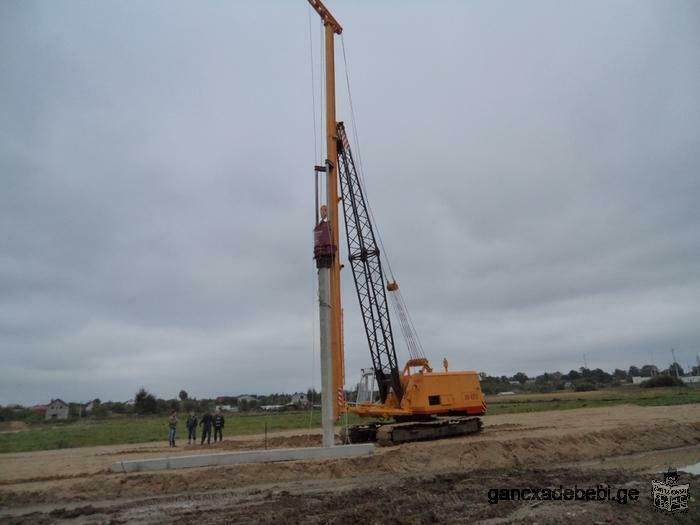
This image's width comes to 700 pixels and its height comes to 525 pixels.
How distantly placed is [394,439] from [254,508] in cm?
935

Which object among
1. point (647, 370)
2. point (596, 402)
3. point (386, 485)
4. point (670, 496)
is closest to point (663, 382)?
point (596, 402)

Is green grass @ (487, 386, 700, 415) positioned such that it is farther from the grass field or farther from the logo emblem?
the logo emblem

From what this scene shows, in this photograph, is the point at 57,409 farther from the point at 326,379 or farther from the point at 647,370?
the point at 647,370

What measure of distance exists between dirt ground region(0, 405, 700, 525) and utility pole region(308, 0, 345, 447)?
234 cm

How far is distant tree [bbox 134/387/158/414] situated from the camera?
7962 cm

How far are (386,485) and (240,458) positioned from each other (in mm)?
4893

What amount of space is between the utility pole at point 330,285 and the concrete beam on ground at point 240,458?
2.50ft

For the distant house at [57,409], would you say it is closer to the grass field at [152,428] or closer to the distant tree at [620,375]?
the grass field at [152,428]

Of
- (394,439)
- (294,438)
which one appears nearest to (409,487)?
(394,439)

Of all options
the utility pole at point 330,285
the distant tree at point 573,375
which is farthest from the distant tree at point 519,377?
the utility pole at point 330,285

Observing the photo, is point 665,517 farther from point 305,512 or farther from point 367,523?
point 305,512

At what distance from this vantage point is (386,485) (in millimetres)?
13016

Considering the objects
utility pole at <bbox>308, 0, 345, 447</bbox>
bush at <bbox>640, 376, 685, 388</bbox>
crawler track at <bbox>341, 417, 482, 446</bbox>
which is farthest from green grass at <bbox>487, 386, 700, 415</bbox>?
utility pole at <bbox>308, 0, 345, 447</bbox>

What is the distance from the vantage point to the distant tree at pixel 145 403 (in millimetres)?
79625
